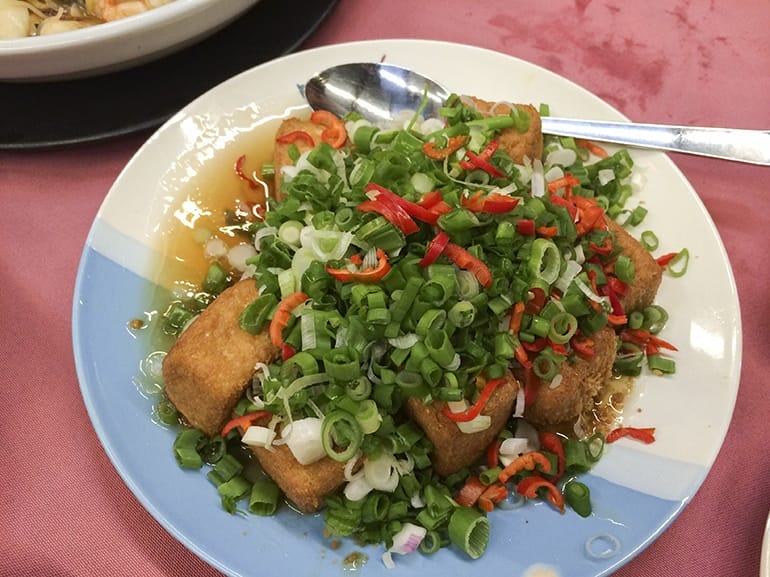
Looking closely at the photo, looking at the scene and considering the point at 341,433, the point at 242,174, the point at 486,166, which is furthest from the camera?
the point at 242,174

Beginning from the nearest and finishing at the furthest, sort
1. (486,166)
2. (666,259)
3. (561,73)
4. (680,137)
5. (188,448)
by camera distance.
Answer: (188,448), (486,166), (666,259), (680,137), (561,73)

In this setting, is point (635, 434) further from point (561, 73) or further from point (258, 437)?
point (561, 73)

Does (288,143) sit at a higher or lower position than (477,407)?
higher

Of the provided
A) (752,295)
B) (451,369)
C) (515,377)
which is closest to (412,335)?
(451,369)

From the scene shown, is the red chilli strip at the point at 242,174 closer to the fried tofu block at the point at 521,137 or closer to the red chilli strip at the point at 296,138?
the red chilli strip at the point at 296,138

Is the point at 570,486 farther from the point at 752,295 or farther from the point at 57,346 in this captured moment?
the point at 57,346

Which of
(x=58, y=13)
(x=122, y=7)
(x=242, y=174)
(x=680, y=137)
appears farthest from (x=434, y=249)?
(x=58, y=13)
